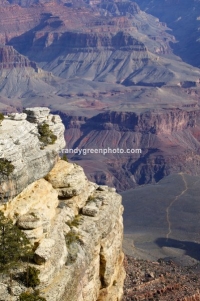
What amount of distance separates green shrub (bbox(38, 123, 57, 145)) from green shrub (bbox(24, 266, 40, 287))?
9399 millimetres

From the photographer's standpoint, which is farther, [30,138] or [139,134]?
[139,134]

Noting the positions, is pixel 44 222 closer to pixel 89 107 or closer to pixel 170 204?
pixel 170 204

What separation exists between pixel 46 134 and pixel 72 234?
22.5ft

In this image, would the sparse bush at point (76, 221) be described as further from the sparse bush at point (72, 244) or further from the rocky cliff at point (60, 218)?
the sparse bush at point (72, 244)

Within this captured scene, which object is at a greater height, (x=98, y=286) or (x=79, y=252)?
(x=79, y=252)

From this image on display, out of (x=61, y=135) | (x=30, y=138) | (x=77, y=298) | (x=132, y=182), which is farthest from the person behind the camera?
(x=132, y=182)

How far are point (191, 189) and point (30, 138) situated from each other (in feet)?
206

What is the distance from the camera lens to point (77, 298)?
2444 cm

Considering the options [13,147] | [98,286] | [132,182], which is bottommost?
[132,182]

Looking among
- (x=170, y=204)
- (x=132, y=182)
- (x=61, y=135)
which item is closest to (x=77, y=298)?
(x=61, y=135)

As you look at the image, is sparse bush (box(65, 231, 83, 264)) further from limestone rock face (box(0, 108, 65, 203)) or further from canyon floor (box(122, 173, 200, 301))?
canyon floor (box(122, 173, 200, 301))

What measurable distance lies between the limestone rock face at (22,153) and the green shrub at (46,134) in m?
0.25

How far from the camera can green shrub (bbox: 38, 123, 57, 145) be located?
99.9 ft

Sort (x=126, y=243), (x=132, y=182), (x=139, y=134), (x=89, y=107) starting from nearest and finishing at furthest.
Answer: (x=126, y=243), (x=132, y=182), (x=139, y=134), (x=89, y=107)
